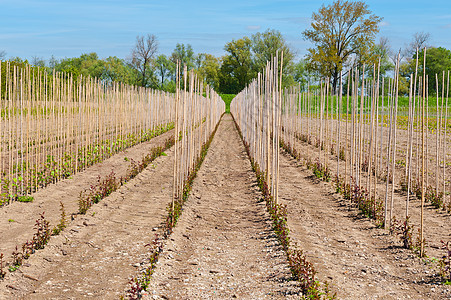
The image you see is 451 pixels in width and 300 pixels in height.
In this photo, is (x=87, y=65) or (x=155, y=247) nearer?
(x=155, y=247)

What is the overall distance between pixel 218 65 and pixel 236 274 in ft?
268

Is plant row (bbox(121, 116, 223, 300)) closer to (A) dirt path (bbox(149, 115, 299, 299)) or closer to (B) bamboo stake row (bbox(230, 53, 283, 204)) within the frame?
(A) dirt path (bbox(149, 115, 299, 299))

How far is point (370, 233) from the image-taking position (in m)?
6.86

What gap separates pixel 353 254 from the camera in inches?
231

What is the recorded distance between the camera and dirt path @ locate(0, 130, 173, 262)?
247 inches

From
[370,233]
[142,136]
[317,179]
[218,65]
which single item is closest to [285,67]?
[218,65]

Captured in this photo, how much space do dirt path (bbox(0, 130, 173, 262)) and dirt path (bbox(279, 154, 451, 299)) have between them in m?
3.90

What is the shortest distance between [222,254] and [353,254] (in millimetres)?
1740

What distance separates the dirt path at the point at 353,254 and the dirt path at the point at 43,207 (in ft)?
12.8

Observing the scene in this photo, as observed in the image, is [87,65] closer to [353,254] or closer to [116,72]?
[116,72]

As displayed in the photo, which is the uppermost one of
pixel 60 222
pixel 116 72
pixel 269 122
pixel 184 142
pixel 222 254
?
pixel 116 72

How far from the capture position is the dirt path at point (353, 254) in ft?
15.6

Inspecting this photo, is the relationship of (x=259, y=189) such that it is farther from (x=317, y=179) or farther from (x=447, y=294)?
(x=447, y=294)

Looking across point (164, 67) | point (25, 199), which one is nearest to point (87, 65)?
point (164, 67)
